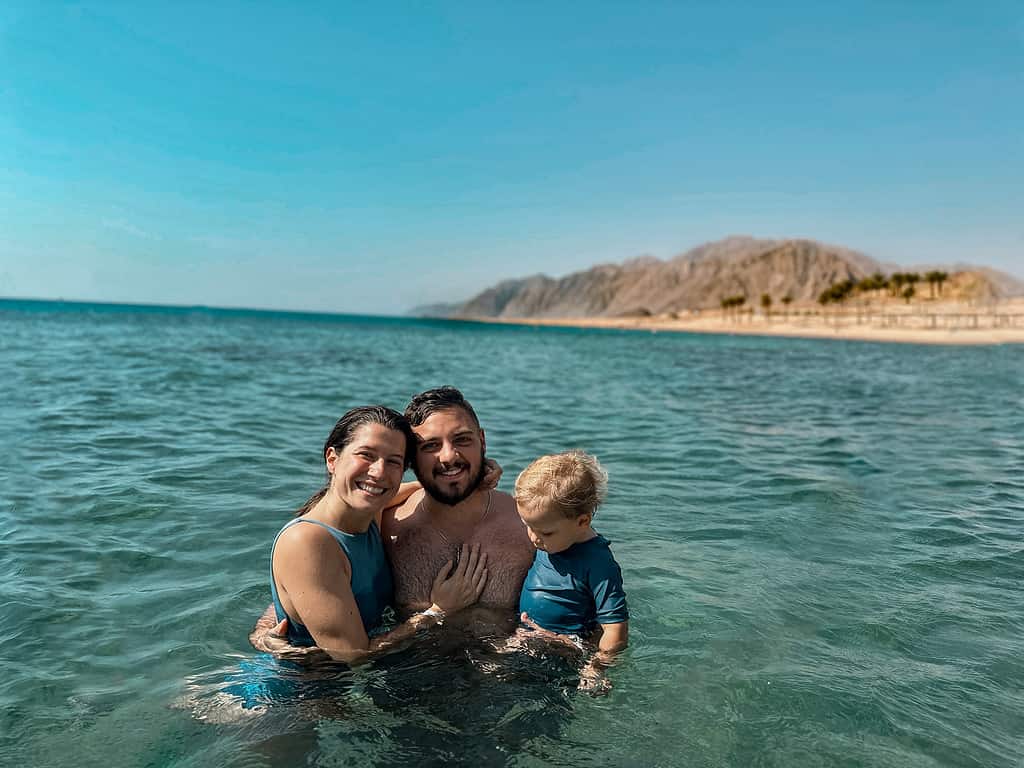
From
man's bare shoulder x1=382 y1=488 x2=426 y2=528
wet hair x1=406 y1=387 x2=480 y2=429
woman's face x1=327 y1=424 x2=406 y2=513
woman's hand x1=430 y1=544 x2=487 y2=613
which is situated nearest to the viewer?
woman's face x1=327 y1=424 x2=406 y2=513

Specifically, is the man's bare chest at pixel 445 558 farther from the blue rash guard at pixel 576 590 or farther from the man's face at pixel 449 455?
the man's face at pixel 449 455

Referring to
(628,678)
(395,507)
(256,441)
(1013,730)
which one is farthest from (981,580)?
(256,441)

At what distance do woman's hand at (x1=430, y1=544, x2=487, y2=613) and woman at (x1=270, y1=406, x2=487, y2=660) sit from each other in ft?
0.60

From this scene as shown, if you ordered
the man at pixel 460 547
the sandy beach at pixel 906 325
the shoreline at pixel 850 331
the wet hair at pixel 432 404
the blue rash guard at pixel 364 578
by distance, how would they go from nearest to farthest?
the blue rash guard at pixel 364 578 → the wet hair at pixel 432 404 → the man at pixel 460 547 → the shoreline at pixel 850 331 → the sandy beach at pixel 906 325

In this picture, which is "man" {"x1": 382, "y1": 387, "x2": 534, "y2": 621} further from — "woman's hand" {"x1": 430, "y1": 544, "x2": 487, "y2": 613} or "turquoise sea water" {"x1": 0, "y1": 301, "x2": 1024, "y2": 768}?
"turquoise sea water" {"x1": 0, "y1": 301, "x2": 1024, "y2": 768}

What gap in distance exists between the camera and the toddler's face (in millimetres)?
3852

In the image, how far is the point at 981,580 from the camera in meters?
6.42

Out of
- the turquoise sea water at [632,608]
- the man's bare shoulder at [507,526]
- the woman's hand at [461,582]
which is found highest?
the man's bare shoulder at [507,526]

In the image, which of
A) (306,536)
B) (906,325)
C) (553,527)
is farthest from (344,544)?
(906,325)

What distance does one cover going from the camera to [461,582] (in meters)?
4.34

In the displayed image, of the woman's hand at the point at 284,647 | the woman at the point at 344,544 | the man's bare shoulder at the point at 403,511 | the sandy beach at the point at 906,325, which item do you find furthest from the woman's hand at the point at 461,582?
the sandy beach at the point at 906,325

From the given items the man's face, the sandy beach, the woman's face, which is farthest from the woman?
the sandy beach

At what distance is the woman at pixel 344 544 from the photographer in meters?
3.73

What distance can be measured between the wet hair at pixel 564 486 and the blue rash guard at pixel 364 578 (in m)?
1.00
